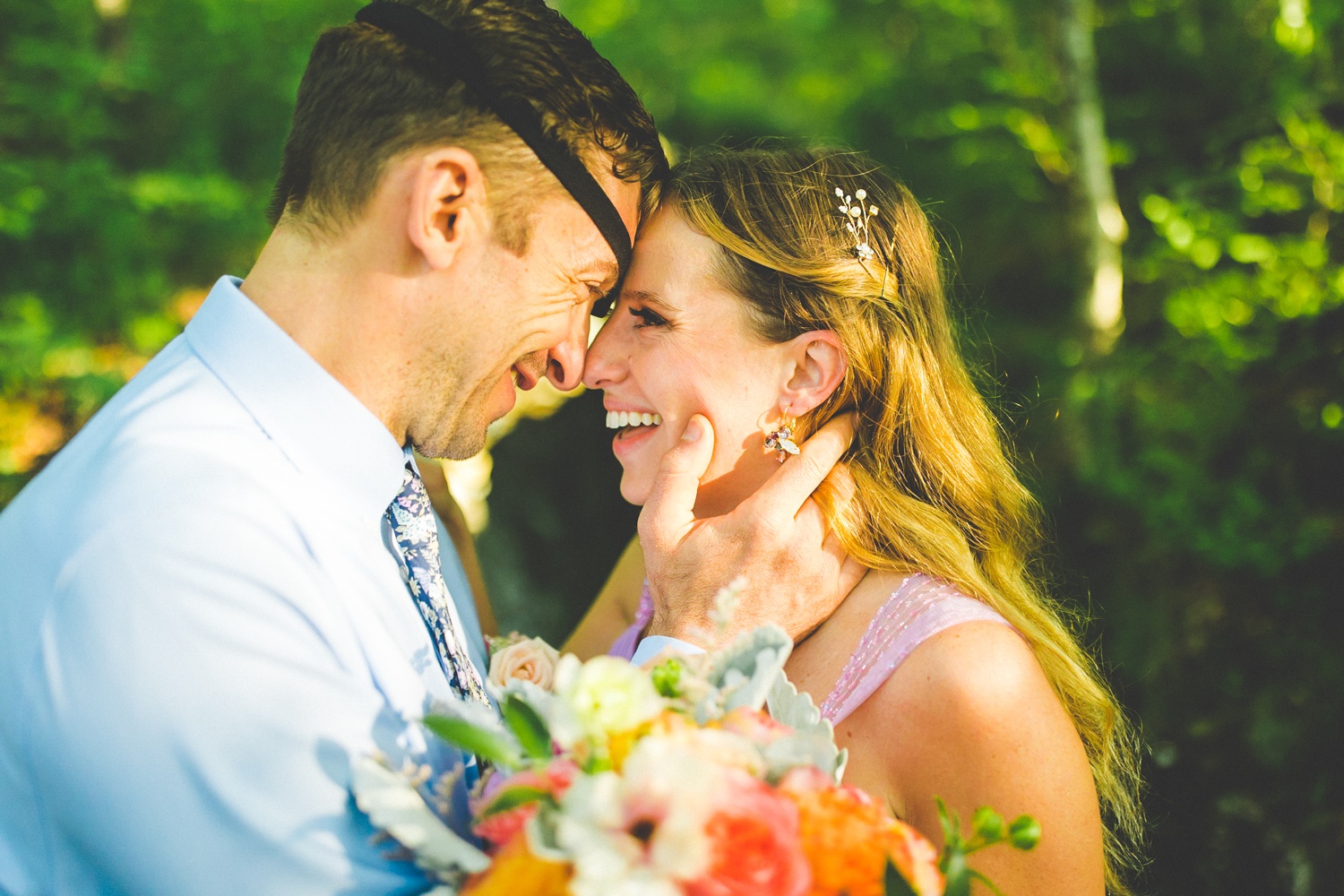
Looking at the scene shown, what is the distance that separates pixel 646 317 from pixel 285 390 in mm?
1128

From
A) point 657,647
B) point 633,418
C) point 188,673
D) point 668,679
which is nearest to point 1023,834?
point 668,679

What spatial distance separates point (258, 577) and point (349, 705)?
0.28 metres

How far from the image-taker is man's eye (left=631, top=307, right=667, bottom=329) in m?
2.80

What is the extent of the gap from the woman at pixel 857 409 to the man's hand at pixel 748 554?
0.08m

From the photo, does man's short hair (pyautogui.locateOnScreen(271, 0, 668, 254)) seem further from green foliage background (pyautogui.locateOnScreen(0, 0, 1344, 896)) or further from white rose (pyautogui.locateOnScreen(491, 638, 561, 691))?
green foliage background (pyautogui.locateOnScreen(0, 0, 1344, 896))

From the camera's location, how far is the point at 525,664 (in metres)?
2.50

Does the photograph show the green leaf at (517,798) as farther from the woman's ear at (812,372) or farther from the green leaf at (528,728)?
the woman's ear at (812,372)

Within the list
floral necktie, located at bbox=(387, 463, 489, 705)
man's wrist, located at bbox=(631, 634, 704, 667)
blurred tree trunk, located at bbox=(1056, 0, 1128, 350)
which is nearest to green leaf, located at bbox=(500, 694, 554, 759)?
floral necktie, located at bbox=(387, 463, 489, 705)

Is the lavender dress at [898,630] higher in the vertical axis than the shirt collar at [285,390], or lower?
lower

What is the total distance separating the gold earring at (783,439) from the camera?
2.80 metres

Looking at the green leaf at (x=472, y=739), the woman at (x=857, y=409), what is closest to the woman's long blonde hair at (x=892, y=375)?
the woman at (x=857, y=409)

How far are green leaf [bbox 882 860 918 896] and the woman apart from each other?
3.33 ft

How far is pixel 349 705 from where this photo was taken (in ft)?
5.56

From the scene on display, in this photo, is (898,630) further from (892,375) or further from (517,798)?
(517,798)
